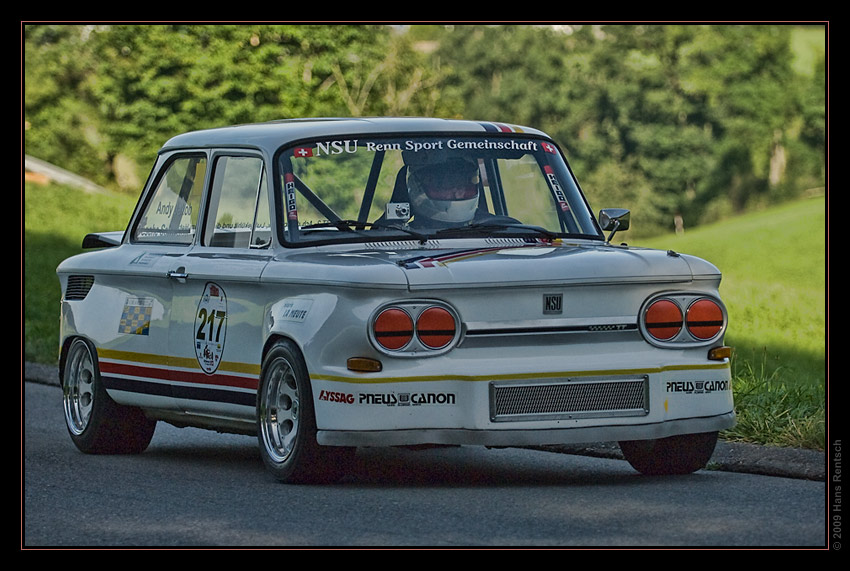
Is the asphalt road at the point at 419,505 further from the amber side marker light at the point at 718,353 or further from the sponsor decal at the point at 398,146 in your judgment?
the sponsor decal at the point at 398,146

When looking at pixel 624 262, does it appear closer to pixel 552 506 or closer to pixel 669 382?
pixel 669 382

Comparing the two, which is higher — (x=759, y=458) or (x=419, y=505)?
(x=419, y=505)

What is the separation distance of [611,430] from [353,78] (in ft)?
187

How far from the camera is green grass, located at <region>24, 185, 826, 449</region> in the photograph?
10305mm

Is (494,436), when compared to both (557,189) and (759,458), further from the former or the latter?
(557,189)

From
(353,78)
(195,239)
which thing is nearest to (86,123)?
(353,78)

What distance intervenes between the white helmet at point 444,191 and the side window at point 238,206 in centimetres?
82

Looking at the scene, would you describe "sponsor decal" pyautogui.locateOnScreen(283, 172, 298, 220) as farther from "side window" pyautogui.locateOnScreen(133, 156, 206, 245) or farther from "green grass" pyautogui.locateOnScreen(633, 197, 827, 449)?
"green grass" pyautogui.locateOnScreen(633, 197, 827, 449)

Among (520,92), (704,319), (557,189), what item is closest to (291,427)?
(704,319)

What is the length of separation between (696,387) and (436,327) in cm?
135

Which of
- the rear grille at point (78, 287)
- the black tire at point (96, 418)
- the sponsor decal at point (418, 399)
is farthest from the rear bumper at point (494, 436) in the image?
the rear grille at point (78, 287)

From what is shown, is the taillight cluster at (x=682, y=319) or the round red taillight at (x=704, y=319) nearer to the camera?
the taillight cluster at (x=682, y=319)

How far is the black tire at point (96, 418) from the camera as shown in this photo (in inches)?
417

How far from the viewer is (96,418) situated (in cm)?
1062
